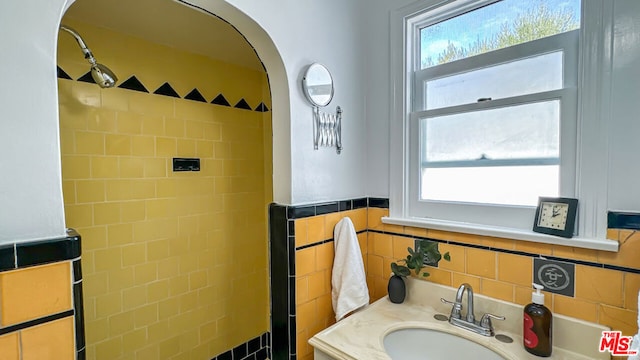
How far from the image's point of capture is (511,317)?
3.62 feet

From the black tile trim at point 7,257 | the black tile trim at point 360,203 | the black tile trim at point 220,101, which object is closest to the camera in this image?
the black tile trim at point 7,257

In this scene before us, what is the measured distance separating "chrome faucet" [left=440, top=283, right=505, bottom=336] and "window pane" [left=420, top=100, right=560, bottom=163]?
0.54 m

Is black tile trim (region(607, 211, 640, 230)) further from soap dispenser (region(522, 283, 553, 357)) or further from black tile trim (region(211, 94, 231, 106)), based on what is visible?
black tile trim (region(211, 94, 231, 106))

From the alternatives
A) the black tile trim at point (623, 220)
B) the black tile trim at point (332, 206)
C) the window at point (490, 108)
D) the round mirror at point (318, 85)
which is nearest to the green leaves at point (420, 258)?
the window at point (490, 108)

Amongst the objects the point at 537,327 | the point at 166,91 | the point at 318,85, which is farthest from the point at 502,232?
the point at 166,91

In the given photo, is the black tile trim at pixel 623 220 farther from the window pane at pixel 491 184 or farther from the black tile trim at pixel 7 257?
the black tile trim at pixel 7 257

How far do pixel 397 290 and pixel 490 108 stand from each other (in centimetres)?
85

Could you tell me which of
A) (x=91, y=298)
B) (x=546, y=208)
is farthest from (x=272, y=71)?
(x=91, y=298)

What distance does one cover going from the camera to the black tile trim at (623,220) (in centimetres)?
89

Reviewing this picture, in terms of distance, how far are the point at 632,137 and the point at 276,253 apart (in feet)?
4.07

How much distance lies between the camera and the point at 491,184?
1.20m

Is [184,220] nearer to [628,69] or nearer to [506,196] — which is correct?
[506,196]

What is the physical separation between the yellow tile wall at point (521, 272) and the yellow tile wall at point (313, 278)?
0.96 ft

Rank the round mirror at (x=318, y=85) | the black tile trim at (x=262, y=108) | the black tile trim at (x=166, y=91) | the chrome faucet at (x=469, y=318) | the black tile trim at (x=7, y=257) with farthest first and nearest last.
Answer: the black tile trim at (x=262, y=108) → the black tile trim at (x=166, y=91) → the round mirror at (x=318, y=85) → the chrome faucet at (x=469, y=318) → the black tile trim at (x=7, y=257)
